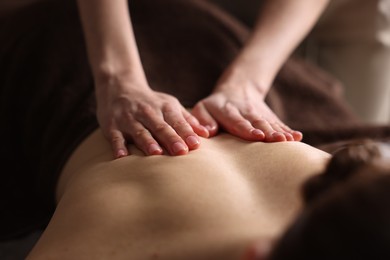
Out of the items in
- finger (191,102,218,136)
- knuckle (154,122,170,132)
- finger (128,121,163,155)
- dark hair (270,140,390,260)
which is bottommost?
finger (128,121,163,155)

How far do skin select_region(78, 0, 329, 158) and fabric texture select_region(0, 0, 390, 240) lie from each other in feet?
0.26

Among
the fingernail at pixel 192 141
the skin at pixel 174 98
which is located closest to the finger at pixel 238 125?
the skin at pixel 174 98

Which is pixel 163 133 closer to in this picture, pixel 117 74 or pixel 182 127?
pixel 182 127

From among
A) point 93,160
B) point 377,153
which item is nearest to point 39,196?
point 93,160

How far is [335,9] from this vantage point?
1923 millimetres

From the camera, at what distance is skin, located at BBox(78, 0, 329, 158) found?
108 centimetres

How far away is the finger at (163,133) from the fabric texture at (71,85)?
170 millimetres

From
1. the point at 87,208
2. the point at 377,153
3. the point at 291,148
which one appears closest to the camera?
the point at 377,153

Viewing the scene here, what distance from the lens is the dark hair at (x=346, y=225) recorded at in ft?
1.85

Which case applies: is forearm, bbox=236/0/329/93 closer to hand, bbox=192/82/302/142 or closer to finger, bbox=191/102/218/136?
hand, bbox=192/82/302/142

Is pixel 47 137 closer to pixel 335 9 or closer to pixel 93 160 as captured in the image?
pixel 93 160

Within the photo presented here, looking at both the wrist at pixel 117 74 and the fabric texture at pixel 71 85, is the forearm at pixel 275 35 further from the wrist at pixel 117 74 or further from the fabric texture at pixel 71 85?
the wrist at pixel 117 74

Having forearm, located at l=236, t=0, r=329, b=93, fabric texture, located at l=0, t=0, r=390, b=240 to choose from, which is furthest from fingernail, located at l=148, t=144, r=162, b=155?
forearm, located at l=236, t=0, r=329, b=93

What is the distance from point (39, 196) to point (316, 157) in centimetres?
66
